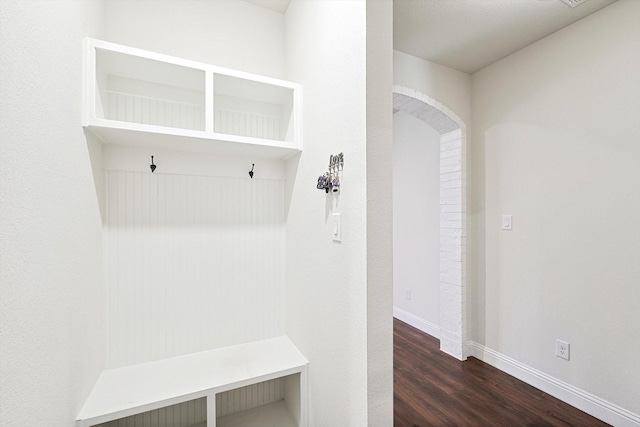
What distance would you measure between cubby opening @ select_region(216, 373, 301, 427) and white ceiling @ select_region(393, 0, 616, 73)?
7.84ft

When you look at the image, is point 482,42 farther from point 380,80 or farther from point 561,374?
point 561,374

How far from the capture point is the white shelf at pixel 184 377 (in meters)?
1.25

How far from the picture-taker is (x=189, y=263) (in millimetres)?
1692

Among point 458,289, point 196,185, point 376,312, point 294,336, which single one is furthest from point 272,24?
point 458,289

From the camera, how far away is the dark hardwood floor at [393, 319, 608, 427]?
187 cm

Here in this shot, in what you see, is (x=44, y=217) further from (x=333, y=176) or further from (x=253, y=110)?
(x=253, y=110)

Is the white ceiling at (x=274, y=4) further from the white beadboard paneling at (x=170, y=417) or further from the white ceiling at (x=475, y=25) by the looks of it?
the white beadboard paneling at (x=170, y=417)

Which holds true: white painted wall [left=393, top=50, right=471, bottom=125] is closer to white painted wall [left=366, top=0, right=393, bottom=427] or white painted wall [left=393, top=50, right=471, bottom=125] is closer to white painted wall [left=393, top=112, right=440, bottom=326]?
white painted wall [left=393, top=112, right=440, bottom=326]

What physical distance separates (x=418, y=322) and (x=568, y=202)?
1.98m

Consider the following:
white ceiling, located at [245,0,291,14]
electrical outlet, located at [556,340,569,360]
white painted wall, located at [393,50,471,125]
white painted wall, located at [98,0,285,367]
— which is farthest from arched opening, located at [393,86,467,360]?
white painted wall, located at [98,0,285,367]

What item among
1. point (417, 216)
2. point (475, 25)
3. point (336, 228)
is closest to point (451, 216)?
point (417, 216)

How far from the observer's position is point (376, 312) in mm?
1070

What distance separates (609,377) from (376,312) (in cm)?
192

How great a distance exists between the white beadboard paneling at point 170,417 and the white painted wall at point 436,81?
271cm
